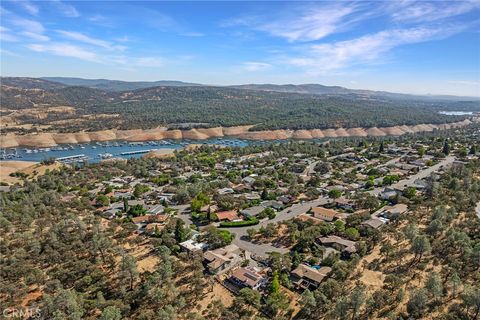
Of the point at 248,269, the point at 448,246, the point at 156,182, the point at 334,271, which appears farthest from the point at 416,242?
the point at 156,182

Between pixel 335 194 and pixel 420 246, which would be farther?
pixel 335 194

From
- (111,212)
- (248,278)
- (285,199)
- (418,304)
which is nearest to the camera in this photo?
(418,304)

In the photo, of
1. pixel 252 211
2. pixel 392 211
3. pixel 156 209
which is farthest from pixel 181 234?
pixel 392 211

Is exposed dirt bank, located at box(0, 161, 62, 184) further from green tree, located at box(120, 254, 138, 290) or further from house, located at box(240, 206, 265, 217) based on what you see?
green tree, located at box(120, 254, 138, 290)

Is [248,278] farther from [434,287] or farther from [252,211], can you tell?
[252,211]

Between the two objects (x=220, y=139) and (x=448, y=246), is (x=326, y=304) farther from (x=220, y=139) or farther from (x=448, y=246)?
(x=220, y=139)

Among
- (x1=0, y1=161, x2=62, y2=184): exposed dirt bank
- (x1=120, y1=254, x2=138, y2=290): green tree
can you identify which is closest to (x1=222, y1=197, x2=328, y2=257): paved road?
(x1=120, y1=254, x2=138, y2=290): green tree

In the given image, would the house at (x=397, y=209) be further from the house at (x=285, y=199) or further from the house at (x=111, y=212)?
the house at (x=111, y=212)
